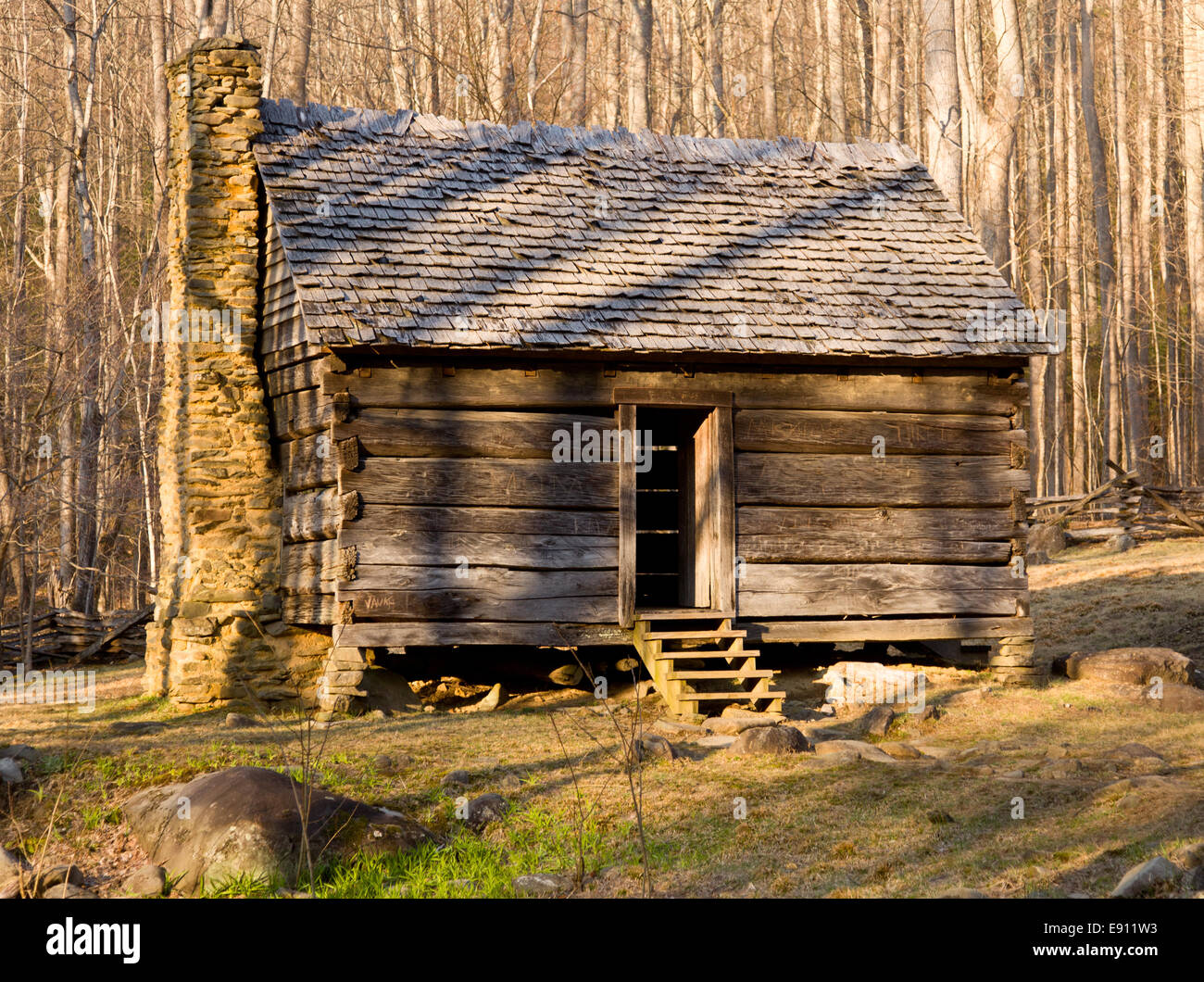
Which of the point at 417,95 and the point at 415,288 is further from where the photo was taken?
the point at 417,95

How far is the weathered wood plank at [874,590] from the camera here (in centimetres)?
1109

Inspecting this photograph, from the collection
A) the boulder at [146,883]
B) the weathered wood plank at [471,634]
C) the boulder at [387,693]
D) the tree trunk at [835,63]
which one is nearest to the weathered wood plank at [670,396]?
the weathered wood plank at [471,634]

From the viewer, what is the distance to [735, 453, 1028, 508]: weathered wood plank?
36.5ft

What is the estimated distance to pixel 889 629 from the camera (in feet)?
37.4

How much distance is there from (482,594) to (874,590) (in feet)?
12.3

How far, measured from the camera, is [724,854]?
630 cm

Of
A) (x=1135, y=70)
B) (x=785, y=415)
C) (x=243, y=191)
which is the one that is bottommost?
(x=785, y=415)

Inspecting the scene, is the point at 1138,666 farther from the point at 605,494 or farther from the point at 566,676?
the point at 566,676

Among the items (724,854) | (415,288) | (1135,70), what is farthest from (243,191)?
(1135,70)

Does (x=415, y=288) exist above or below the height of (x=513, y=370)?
above
